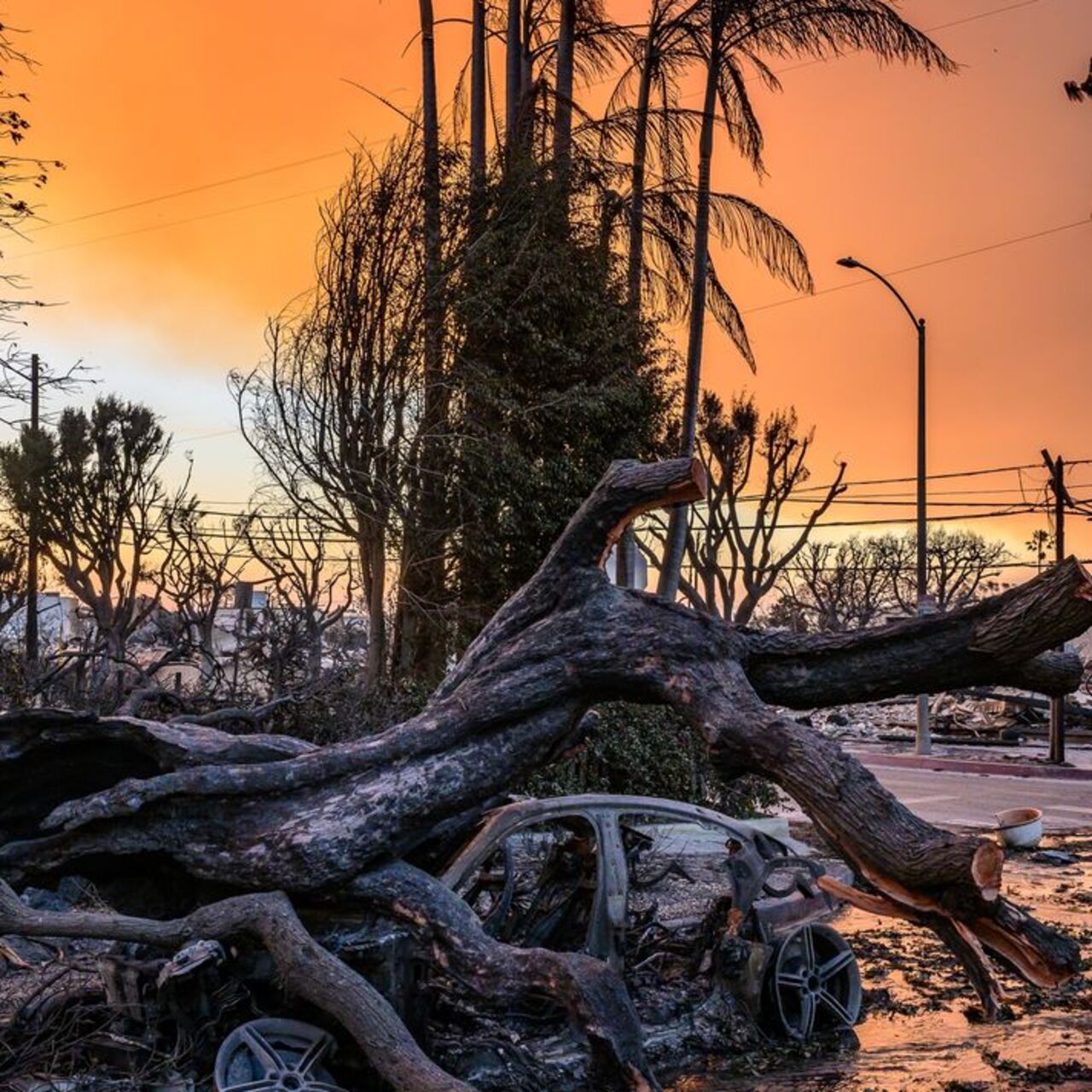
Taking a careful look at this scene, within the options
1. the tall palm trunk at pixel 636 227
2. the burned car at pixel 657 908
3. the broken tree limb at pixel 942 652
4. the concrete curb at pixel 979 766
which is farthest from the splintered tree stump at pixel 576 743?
the concrete curb at pixel 979 766

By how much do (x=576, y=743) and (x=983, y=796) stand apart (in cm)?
1565

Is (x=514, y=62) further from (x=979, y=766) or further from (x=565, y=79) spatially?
(x=979, y=766)

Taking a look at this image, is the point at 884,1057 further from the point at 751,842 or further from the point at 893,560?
the point at 893,560

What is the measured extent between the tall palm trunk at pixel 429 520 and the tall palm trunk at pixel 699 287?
22.9 feet

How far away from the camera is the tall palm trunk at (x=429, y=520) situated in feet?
64.3

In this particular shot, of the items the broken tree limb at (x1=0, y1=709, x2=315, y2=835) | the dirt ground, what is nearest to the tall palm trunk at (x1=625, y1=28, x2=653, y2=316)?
the dirt ground

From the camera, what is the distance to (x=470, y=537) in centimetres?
1998

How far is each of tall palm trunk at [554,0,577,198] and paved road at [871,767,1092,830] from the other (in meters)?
12.5

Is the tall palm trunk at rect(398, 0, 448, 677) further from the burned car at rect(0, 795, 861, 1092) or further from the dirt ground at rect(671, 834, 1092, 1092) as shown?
the burned car at rect(0, 795, 861, 1092)

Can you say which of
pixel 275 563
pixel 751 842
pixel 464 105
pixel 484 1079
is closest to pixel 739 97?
pixel 464 105

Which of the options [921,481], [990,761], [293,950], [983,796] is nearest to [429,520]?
[983,796]

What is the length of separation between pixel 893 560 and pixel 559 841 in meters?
67.1

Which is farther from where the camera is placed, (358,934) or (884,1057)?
(884,1057)

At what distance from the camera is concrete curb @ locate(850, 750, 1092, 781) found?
88.5 ft
